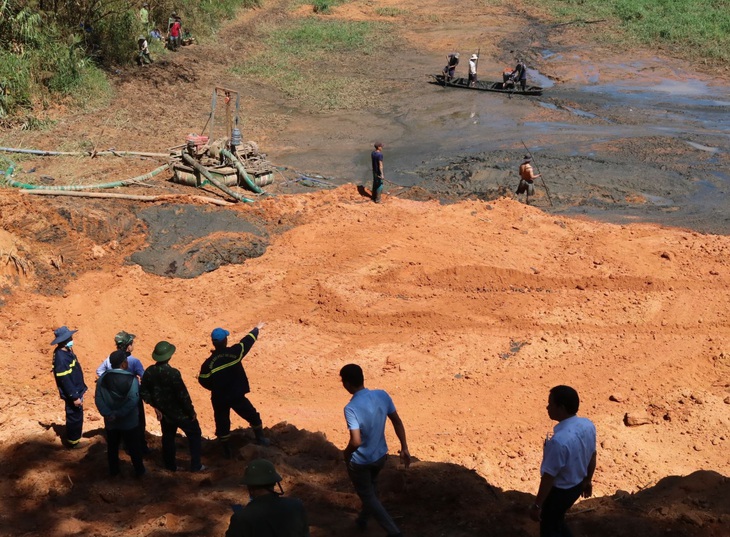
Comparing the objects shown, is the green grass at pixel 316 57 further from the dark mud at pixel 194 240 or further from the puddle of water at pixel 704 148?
the dark mud at pixel 194 240

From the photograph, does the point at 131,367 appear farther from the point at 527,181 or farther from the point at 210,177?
the point at 527,181

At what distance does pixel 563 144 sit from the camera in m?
20.4

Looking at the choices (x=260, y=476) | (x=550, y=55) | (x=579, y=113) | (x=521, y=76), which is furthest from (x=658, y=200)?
(x=550, y=55)

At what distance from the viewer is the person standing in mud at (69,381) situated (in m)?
7.37

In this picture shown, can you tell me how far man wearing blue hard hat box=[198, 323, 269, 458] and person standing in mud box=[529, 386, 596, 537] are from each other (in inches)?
130

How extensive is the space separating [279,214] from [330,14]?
83.2 ft

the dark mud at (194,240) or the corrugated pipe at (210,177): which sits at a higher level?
the corrugated pipe at (210,177)

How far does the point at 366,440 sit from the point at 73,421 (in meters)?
3.49

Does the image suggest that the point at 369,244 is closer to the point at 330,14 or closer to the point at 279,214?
the point at 279,214

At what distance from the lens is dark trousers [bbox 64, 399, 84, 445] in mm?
7457

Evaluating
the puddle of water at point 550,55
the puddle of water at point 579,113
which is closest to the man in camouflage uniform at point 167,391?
the puddle of water at point 579,113

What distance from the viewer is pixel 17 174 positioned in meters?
16.3

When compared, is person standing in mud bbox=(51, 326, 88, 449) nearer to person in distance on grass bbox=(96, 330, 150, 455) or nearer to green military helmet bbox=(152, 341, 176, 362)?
person in distance on grass bbox=(96, 330, 150, 455)

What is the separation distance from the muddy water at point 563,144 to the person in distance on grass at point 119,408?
35.8ft
